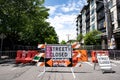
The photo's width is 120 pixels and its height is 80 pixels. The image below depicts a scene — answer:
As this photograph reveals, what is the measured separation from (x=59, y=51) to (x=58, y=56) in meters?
0.31

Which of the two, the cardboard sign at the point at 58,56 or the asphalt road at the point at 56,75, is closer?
the asphalt road at the point at 56,75

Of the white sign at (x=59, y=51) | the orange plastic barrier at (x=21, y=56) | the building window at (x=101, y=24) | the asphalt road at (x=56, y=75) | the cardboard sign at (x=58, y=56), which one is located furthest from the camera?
the building window at (x=101, y=24)

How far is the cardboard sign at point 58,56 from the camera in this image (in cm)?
1372

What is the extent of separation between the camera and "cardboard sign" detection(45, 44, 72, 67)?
45.0 ft

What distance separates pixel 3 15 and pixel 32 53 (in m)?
6.49

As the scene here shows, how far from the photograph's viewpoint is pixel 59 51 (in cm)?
1385

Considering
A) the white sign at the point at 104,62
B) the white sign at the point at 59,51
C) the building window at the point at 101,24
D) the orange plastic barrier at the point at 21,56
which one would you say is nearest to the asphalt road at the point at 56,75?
the white sign at the point at 104,62

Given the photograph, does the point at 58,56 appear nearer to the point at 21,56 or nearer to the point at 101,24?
Answer: the point at 21,56

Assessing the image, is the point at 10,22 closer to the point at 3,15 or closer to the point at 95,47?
the point at 3,15

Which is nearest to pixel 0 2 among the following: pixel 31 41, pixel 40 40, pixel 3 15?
pixel 3 15

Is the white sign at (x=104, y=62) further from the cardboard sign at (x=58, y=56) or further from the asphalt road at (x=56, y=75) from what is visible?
the cardboard sign at (x=58, y=56)

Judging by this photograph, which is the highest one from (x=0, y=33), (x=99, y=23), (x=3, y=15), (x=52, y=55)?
(x=99, y=23)

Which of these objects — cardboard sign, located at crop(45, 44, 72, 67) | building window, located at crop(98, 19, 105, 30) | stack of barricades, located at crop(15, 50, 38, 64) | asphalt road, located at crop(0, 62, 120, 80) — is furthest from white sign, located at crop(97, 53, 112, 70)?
building window, located at crop(98, 19, 105, 30)

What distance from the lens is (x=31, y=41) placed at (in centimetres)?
4962
